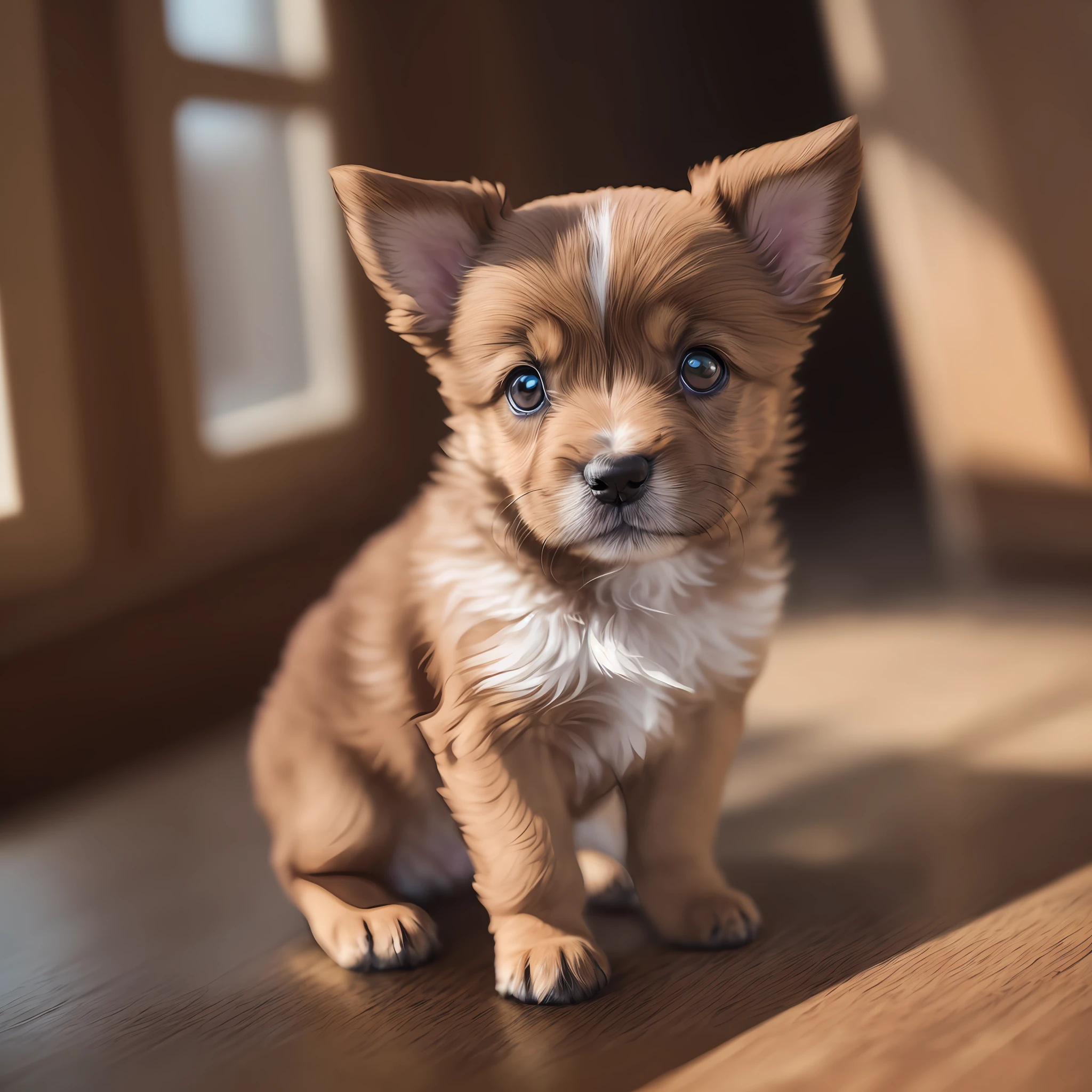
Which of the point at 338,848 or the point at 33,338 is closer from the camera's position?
the point at 338,848

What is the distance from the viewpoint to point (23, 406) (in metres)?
2.45

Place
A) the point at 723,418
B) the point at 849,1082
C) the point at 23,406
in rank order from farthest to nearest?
the point at 23,406
the point at 723,418
the point at 849,1082

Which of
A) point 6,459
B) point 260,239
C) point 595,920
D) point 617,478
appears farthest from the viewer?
point 260,239

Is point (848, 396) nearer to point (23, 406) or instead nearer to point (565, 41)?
point (565, 41)

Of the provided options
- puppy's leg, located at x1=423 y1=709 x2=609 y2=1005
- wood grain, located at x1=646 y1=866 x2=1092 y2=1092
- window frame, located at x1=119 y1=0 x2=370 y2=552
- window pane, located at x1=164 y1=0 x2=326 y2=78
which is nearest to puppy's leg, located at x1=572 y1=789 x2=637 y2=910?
puppy's leg, located at x1=423 y1=709 x2=609 y2=1005

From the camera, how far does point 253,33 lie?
2.81 meters

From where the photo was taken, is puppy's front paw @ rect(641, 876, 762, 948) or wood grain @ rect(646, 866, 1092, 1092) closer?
wood grain @ rect(646, 866, 1092, 1092)

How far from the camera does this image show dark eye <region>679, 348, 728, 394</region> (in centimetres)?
138

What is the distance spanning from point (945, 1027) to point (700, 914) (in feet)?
1.09

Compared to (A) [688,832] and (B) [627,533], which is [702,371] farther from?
(A) [688,832]

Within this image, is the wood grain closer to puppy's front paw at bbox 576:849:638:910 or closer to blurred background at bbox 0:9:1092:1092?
blurred background at bbox 0:9:1092:1092

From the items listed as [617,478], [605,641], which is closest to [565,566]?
[605,641]

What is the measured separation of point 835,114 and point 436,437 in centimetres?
127

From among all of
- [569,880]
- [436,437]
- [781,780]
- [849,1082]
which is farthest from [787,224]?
[436,437]
